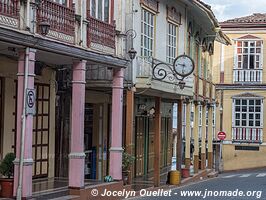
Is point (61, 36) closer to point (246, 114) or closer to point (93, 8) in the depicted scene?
point (93, 8)

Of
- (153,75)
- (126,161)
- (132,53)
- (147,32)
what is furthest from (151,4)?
(126,161)

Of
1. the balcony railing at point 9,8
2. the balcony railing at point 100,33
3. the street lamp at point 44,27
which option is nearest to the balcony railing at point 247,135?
the balcony railing at point 100,33

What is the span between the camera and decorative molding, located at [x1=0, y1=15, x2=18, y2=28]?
11.1m

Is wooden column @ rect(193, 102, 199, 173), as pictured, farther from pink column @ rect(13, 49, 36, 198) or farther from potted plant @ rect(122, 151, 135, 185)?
pink column @ rect(13, 49, 36, 198)

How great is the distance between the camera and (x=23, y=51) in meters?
11.8

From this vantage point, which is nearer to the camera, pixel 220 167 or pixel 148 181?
pixel 148 181

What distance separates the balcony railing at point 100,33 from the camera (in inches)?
588

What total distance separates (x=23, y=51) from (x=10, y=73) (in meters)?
3.43

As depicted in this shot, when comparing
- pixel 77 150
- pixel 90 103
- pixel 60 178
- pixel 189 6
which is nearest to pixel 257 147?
pixel 189 6

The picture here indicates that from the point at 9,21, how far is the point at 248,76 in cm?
3172

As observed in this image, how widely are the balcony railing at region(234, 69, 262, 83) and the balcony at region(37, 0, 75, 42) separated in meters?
28.6

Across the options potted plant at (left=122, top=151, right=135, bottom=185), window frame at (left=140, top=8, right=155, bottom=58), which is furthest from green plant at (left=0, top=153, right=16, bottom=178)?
window frame at (left=140, top=8, right=155, bottom=58)

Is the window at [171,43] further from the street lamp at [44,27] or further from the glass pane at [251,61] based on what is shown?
the glass pane at [251,61]

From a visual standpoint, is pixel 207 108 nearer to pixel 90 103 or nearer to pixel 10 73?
pixel 90 103
